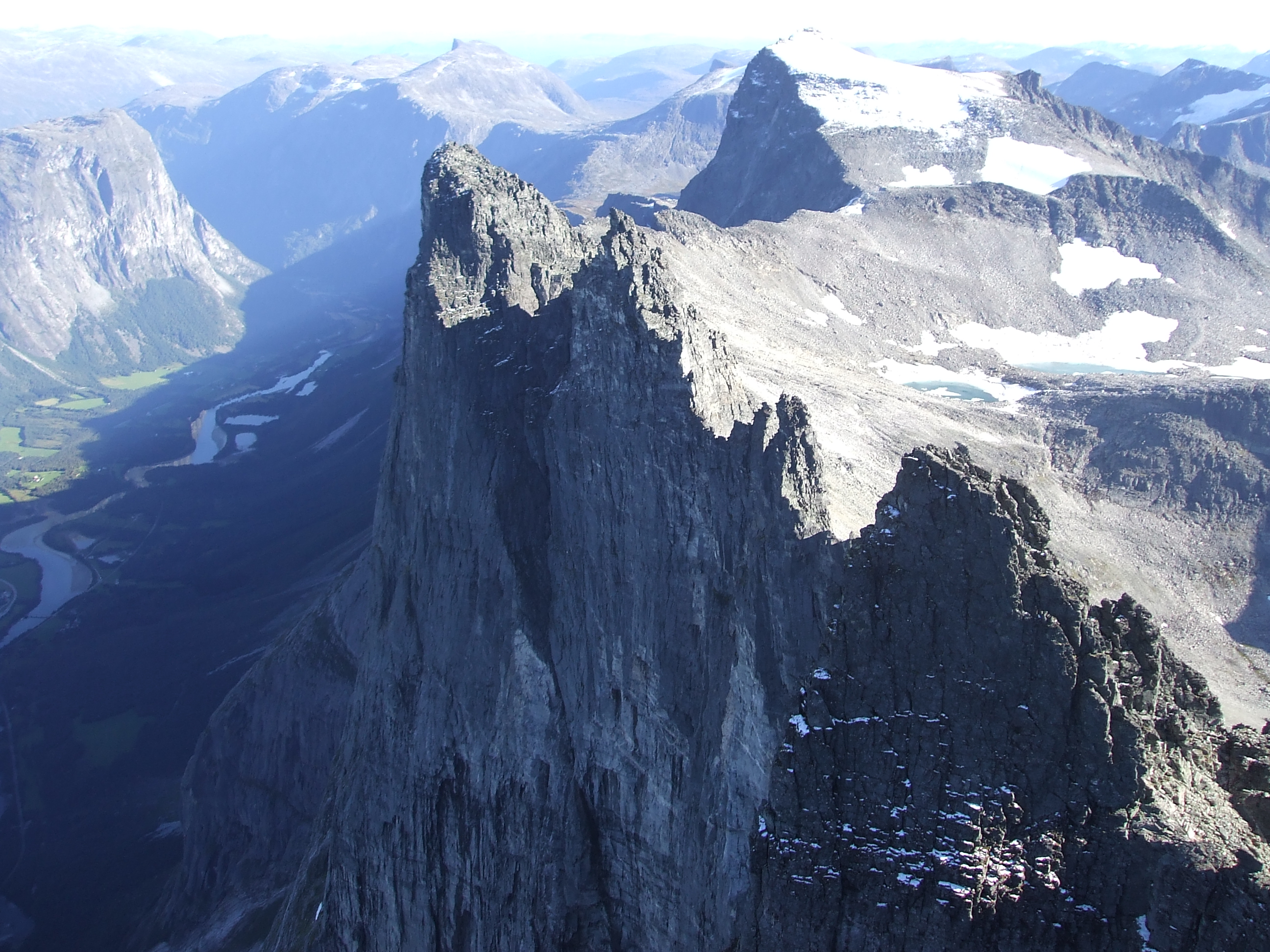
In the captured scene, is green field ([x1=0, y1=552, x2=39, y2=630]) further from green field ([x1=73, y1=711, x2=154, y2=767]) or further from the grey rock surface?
the grey rock surface

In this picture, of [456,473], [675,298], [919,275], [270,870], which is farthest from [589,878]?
[919,275]

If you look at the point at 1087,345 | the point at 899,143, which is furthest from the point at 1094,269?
the point at 899,143

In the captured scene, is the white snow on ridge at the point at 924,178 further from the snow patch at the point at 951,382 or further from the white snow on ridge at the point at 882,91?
the snow patch at the point at 951,382

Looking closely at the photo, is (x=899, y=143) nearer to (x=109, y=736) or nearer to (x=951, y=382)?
(x=951, y=382)

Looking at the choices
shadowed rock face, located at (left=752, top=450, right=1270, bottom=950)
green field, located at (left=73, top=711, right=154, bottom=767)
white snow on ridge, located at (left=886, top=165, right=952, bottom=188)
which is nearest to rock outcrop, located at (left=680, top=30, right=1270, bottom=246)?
white snow on ridge, located at (left=886, top=165, right=952, bottom=188)

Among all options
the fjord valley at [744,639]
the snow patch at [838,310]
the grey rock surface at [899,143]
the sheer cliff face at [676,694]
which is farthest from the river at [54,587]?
the snow patch at [838,310]

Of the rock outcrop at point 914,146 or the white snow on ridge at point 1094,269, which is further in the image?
the rock outcrop at point 914,146

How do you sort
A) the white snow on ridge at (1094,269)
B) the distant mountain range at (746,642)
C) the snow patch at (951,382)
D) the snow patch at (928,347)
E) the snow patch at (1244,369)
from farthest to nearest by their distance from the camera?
the white snow on ridge at (1094,269) → the snow patch at (928,347) → the snow patch at (1244,369) → the snow patch at (951,382) → the distant mountain range at (746,642)
